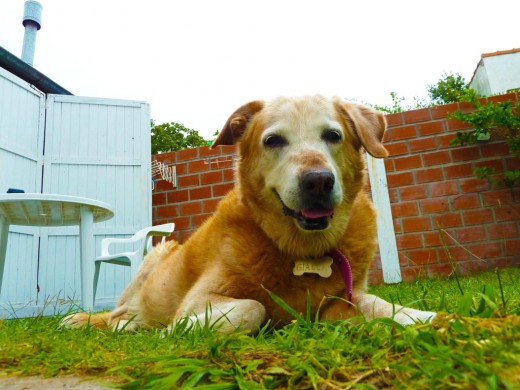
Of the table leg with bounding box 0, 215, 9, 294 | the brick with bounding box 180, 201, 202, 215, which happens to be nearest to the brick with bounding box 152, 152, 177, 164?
the brick with bounding box 180, 201, 202, 215

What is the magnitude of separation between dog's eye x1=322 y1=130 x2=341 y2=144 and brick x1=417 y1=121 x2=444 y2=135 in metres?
2.87

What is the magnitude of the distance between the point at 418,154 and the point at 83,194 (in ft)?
13.4

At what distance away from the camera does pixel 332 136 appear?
1853 millimetres

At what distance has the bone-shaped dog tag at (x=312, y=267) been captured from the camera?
1.60 metres

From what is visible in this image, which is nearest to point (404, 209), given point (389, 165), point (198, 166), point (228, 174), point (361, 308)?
point (389, 165)

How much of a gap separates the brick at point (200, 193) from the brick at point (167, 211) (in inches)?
12.0

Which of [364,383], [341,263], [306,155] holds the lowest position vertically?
[364,383]

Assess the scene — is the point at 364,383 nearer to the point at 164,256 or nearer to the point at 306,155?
the point at 306,155

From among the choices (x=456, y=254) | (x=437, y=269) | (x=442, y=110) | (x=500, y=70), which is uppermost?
(x=500, y=70)

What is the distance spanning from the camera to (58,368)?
89 centimetres

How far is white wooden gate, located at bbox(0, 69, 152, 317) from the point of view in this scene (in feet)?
15.7

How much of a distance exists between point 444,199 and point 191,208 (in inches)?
110

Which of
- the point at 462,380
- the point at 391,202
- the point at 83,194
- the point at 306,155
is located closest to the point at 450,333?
the point at 462,380

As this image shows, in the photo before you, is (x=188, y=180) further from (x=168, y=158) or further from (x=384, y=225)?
(x=384, y=225)
